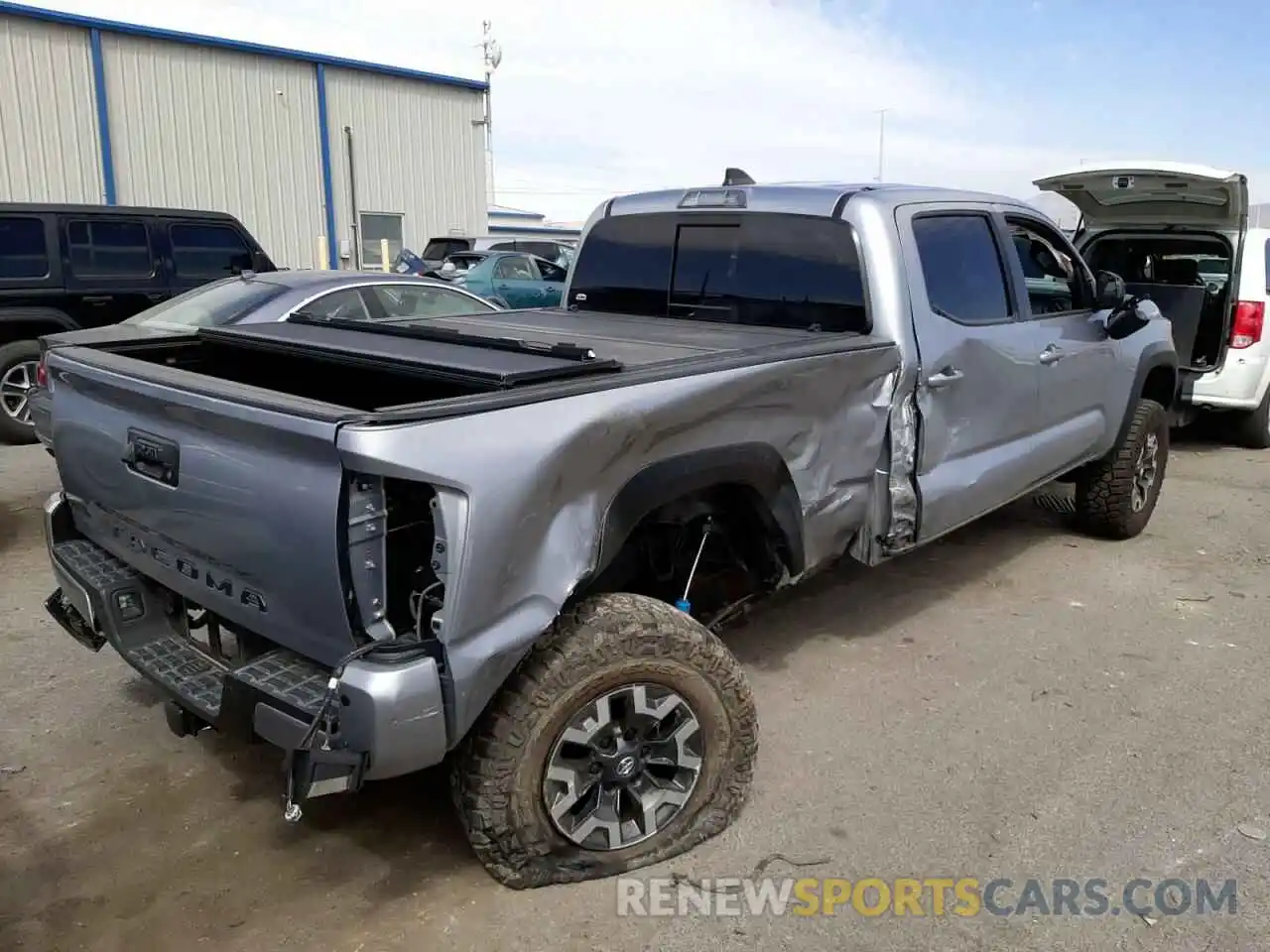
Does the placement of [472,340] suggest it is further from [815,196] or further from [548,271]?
[548,271]

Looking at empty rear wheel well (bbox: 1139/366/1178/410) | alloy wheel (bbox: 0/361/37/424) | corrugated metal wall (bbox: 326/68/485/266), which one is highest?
corrugated metal wall (bbox: 326/68/485/266)

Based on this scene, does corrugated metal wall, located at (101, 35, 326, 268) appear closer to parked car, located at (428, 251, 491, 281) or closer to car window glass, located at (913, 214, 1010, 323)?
parked car, located at (428, 251, 491, 281)

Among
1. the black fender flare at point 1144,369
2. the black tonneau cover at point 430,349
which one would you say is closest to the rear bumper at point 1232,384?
the black fender flare at point 1144,369

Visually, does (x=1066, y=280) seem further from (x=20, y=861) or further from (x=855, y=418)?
(x=20, y=861)

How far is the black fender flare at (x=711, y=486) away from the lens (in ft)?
9.05

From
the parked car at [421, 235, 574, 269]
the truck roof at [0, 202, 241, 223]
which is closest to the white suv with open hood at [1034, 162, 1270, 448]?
the truck roof at [0, 202, 241, 223]

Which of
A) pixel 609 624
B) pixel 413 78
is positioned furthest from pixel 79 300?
pixel 413 78

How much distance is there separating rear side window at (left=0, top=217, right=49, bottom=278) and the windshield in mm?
1830

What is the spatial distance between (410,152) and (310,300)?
15.5m

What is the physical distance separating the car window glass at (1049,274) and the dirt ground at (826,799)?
151 cm

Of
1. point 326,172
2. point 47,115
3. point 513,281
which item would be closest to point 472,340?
point 513,281

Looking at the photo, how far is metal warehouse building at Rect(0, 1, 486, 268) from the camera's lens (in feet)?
53.9

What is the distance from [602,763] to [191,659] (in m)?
1.26

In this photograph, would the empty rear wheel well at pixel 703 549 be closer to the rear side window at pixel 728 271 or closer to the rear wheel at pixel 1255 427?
the rear side window at pixel 728 271
